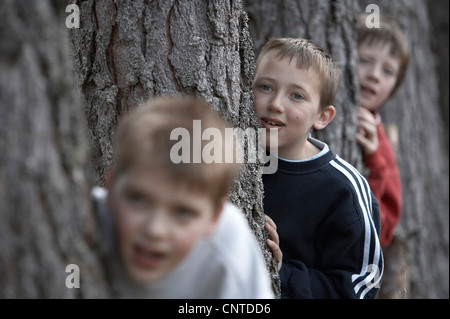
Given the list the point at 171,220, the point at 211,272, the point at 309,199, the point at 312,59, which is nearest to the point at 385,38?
the point at 312,59

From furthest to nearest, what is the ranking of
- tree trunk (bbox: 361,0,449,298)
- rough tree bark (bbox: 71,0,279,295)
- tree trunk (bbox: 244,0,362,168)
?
tree trunk (bbox: 361,0,449,298), tree trunk (bbox: 244,0,362,168), rough tree bark (bbox: 71,0,279,295)

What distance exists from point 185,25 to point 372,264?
1290 mm

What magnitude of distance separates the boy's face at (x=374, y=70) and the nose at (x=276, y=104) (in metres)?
1.84

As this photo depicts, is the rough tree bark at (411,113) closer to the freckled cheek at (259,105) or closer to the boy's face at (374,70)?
the boy's face at (374,70)

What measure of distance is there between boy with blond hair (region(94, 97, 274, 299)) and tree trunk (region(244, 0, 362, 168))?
248 cm

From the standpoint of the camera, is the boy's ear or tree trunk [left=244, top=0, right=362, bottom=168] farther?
tree trunk [left=244, top=0, right=362, bottom=168]

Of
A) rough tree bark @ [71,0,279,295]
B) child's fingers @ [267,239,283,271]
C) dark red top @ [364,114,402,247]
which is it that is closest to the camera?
rough tree bark @ [71,0,279,295]

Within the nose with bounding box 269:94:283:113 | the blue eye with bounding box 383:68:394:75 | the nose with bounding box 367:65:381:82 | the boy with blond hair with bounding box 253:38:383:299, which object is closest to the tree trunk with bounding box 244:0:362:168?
the nose with bounding box 367:65:381:82

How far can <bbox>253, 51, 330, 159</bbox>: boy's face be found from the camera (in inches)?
115

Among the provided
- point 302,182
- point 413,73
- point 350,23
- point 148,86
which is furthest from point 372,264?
point 413,73

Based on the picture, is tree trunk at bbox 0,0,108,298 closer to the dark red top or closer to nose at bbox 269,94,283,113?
nose at bbox 269,94,283,113

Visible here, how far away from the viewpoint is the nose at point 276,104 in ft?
9.50
